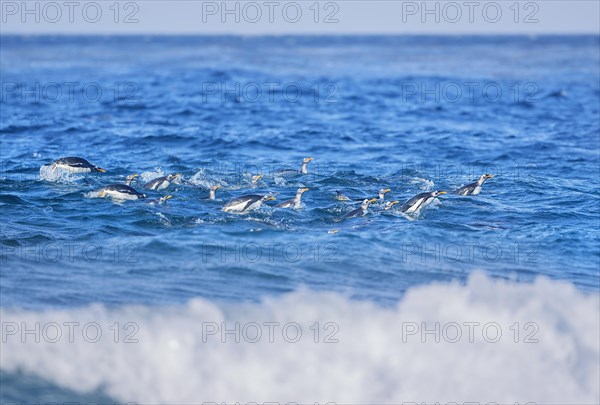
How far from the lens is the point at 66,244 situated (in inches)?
587

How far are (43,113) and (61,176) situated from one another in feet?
46.5

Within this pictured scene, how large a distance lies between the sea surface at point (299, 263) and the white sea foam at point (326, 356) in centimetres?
3

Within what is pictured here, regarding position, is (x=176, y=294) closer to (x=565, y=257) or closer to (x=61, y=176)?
(x=565, y=257)

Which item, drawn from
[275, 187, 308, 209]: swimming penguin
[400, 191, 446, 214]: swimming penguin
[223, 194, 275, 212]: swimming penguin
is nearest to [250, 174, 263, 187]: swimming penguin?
[275, 187, 308, 209]: swimming penguin

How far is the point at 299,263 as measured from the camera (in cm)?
1427

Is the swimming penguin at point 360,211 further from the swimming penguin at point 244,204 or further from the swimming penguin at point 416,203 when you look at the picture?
the swimming penguin at point 244,204

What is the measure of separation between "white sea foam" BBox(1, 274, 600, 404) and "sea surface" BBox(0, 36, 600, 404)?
27mm

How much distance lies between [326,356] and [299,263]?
309cm

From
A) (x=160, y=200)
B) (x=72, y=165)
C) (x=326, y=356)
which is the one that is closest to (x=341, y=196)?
(x=160, y=200)

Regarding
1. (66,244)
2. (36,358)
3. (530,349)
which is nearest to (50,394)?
(36,358)

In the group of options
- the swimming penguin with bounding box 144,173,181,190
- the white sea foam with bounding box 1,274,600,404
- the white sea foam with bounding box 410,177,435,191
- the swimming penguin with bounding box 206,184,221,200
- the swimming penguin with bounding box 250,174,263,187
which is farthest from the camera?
the swimming penguin with bounding box 250,174,263,187

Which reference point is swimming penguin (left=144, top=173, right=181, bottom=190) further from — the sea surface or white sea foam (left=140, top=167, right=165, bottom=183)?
white sea foam (left=140, top=167, right=165, bottom=183)

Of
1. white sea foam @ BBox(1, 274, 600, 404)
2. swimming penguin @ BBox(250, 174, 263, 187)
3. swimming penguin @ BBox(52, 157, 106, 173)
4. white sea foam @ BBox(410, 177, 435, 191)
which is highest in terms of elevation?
swimming penguin @ BBox(52, 157, 106, 173)

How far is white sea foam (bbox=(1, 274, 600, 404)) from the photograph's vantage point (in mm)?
10914
